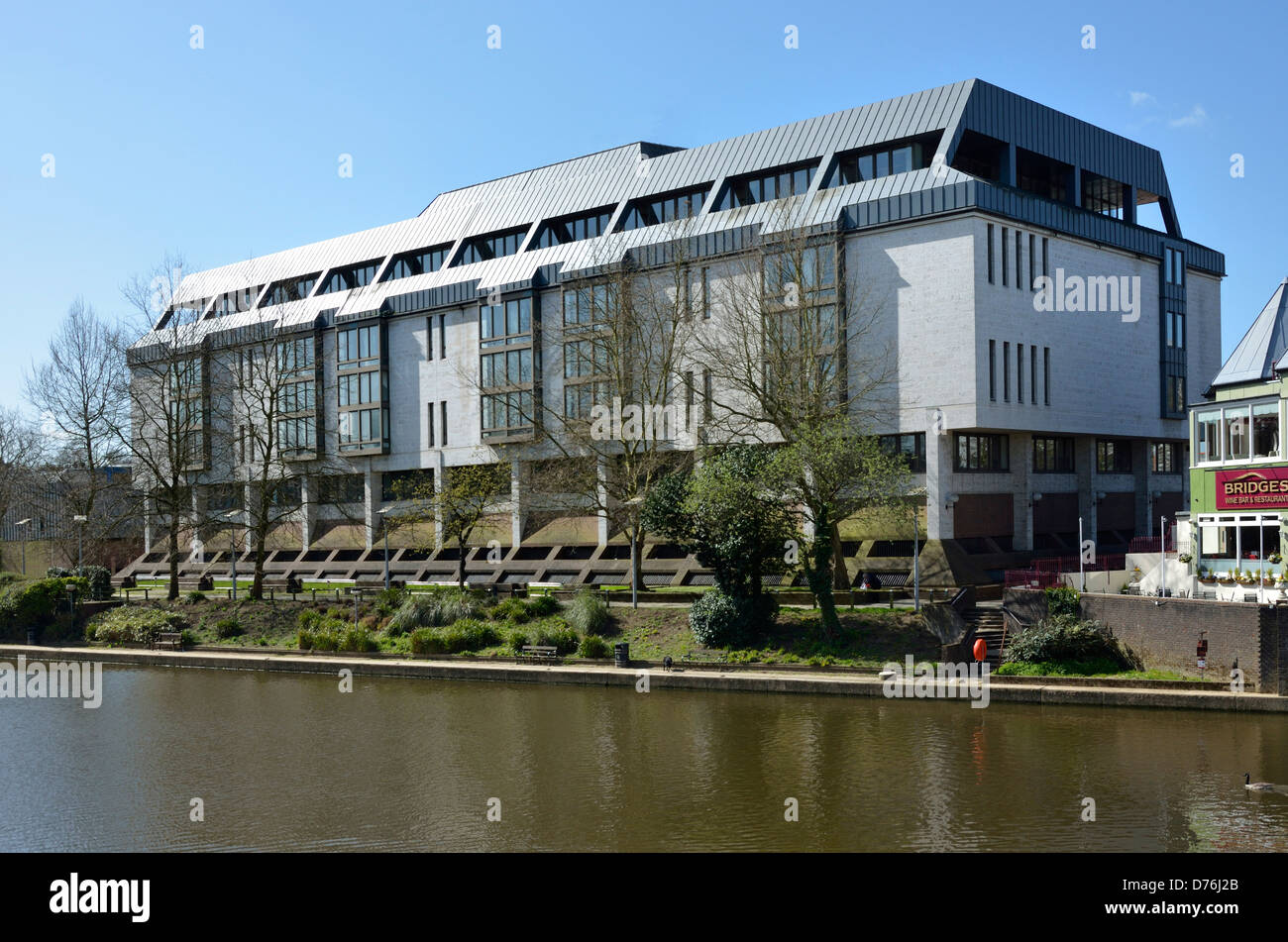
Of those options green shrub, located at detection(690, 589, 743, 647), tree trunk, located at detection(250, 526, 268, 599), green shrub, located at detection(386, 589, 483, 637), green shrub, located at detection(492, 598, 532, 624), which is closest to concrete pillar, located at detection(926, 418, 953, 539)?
green shrub, located at detection(690, 589, 743, 647)

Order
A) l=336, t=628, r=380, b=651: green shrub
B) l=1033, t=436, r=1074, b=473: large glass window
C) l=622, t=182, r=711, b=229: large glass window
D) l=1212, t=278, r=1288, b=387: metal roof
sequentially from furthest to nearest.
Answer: l=622, t=182, r=711, b=229: large glass window → l=1033, t=436, r=1074, b=473: large glass window → l=336, t=628, r=380, b=651: green shrub → l=1212, t=278, r=1288, b=387: metal roof

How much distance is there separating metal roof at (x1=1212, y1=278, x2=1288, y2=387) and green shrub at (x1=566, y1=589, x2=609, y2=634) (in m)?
20.7

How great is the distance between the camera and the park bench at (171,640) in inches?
1676

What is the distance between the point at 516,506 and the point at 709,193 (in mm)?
17792

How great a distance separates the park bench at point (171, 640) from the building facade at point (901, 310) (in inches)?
391

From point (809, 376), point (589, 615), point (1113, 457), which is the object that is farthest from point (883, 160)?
point (589, 615)

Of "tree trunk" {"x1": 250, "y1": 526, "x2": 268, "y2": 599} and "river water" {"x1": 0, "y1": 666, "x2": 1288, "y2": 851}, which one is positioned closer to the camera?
"river water" {"x1": 0, "y1": 666, "x2": 1288, "y2": 851}

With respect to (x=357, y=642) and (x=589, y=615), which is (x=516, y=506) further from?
(x=589, y=615)

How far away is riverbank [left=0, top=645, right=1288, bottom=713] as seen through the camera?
26.2 metres

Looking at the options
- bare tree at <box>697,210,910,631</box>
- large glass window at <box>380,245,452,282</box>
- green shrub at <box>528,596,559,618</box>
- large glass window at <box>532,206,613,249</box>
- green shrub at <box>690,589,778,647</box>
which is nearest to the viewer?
green shrub at <box>690,589,778,647</box>

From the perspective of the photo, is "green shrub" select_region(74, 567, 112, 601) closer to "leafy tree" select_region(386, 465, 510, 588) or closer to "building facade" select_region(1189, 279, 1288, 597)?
"leafy tree" select_region(386, 465, 510, 588)

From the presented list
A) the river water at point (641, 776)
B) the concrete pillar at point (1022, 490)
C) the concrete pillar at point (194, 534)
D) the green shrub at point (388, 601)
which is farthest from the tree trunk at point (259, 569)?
the concrete pillar at point (1022, 490)
